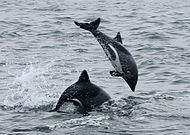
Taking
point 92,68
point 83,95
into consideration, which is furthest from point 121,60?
point 92,68

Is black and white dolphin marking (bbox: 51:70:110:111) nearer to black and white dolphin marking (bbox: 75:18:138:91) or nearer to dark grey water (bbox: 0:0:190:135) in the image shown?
dark grey water (bbox: 0:0:190:135)

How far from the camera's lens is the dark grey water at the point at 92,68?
12867 mm

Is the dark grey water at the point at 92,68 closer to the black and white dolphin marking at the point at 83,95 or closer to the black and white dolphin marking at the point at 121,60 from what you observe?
the black and white dolphin marking at the point at 83,95

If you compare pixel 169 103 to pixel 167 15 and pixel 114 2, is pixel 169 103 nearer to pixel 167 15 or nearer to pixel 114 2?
pixel 167 15

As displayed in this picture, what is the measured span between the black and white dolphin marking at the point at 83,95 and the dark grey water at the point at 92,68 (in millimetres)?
213

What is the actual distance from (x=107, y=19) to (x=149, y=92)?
1537 cm

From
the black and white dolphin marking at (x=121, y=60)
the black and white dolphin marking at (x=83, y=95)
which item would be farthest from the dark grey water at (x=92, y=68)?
the black and white dolphin marking at (x=121, y=60)

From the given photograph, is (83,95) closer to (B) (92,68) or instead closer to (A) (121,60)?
(A) (121,60)

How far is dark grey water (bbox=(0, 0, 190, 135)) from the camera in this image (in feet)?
42.2

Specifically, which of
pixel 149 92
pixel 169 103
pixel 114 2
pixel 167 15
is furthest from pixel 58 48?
pixel 114 2

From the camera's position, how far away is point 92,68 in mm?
19156

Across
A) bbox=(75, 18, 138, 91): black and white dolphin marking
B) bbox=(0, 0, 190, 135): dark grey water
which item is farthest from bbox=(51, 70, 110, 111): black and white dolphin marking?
bbox=(75, 18, 138, 91): black and white dolphin marking

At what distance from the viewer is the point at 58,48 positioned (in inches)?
891

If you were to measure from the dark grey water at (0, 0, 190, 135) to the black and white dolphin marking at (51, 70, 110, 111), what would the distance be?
213 mm
